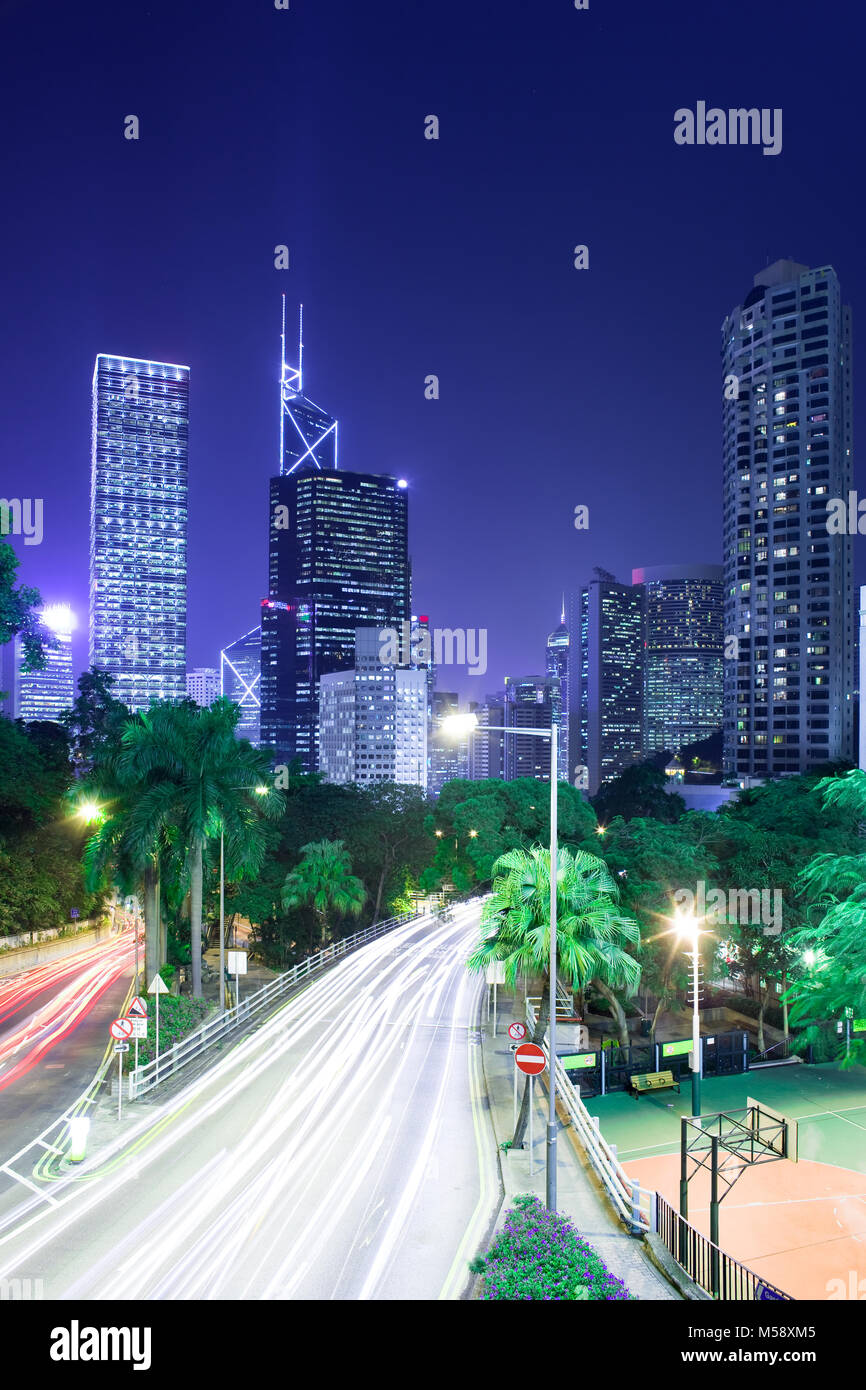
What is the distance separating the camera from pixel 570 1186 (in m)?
14.9

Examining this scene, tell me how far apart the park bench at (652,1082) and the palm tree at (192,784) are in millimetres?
14732

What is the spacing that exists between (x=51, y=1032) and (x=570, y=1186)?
776 inches

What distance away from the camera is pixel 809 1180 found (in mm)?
21875

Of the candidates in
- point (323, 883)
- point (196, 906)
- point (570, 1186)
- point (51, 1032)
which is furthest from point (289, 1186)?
point (323, 883)

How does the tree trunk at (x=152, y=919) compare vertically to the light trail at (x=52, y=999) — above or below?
above

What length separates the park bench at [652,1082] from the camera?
91.5 feet

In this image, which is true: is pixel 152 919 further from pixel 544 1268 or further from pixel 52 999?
pixel 544 1268

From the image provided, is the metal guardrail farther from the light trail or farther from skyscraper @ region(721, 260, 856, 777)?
skyscraper @ region(721, 260, 856, 777)

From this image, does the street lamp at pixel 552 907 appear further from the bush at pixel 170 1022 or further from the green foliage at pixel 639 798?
the green foliage at pixel 639 798

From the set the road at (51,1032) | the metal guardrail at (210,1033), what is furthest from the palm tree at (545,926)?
the road at (51,1032)

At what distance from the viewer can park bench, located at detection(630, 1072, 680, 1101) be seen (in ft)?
91.5
